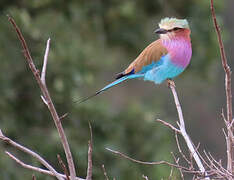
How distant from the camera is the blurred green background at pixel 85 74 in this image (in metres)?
6.31

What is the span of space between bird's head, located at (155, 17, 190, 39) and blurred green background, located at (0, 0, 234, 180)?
2.76 m

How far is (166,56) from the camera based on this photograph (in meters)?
A: 3.95

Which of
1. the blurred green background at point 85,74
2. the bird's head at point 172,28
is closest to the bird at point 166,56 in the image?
the bird's head at point 172,28

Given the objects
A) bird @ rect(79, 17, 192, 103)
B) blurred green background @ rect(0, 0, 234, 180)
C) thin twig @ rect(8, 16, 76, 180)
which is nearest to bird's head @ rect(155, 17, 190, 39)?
bird @ rect(79, 17, 192, 103)

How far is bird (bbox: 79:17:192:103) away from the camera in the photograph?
11.8 ft

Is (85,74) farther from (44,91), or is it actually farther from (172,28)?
(44,91)

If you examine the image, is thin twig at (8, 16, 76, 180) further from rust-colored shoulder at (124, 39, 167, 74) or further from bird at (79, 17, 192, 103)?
rust-colored shoulder at (124, 39, 167, 74)

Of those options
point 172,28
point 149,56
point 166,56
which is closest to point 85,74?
point 149,56

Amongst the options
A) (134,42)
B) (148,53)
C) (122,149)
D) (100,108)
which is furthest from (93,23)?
(148,53)

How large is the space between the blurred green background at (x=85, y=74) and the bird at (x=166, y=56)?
2271mm

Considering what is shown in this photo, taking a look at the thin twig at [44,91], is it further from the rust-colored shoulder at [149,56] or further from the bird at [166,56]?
the rust-colored shoulder at [149,56]

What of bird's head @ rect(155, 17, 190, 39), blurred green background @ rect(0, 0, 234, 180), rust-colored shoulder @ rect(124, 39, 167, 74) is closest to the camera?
bird's head @ rect(155, 17, 190, 39)

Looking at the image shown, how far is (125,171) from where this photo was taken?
6809 millimetres

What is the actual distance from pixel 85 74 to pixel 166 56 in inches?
103
